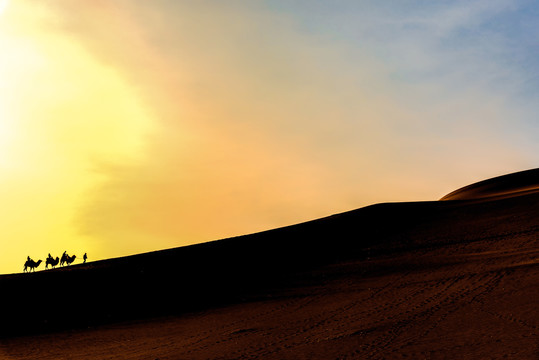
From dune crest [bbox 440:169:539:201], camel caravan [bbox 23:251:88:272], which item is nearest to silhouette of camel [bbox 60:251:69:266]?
camel caravan [bbox 23:251:88:272]

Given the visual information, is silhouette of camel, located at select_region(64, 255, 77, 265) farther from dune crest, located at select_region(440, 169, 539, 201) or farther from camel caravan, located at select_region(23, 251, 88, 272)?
dune crest, located at select_region(440, 169, 539, 201)

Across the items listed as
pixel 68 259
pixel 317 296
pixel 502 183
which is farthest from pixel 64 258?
pixel 502 183

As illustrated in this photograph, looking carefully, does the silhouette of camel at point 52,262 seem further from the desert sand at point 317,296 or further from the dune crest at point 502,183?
the dune crest at point 502,183

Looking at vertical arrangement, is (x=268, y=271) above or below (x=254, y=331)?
above

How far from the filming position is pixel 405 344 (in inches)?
553

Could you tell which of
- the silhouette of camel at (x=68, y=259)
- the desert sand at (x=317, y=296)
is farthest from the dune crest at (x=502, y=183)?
the silhouette of camel at (x=68, y=259)

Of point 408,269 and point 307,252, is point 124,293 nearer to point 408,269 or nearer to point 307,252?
point 307,252

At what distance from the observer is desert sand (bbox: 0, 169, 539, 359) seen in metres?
15.0

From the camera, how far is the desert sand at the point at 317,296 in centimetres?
1500

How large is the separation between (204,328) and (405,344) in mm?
7685

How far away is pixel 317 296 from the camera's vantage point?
21.8 m

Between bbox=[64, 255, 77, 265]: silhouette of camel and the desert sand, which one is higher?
bbox=[64, 255, 77, 265]: silhouette of camel

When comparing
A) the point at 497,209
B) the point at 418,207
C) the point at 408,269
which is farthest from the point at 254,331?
the point at 418,207

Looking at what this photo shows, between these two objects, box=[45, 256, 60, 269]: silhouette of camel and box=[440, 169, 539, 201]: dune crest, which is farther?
box=[440, 169, 539, 201]: dune crest
